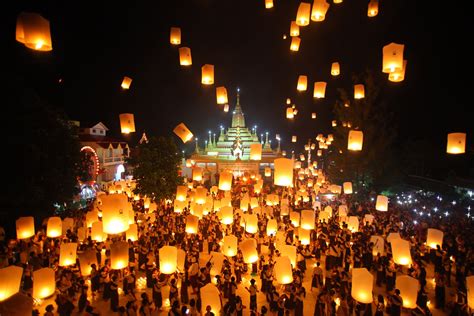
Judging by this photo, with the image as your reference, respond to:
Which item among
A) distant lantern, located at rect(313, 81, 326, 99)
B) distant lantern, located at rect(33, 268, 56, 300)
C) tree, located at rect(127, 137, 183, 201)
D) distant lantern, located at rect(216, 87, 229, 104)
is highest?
distant lantern, located at rect(313, 81, 326, 99)

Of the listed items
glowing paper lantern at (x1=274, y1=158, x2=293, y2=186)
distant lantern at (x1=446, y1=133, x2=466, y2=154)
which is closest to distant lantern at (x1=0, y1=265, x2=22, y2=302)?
glowing paper lantern at (x1=274, y1=158, x2=293, y2=186)

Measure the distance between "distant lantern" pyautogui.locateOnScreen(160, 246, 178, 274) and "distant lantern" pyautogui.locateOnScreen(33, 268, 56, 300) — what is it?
3.00 meters

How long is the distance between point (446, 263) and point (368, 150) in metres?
14.5

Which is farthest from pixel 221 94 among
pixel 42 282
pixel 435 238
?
pixel 435 238

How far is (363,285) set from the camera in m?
7.83

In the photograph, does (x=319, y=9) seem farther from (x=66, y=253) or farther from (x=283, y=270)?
(x=66, y=253)

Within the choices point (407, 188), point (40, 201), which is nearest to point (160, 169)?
point (40, 201)

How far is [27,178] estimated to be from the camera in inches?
544

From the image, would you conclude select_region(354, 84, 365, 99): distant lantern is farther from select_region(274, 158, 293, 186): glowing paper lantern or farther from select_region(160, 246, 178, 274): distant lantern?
select_region(160, 246, 178, 274): distant lantern

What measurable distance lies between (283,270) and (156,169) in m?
11.8

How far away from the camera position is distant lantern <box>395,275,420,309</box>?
797 cm

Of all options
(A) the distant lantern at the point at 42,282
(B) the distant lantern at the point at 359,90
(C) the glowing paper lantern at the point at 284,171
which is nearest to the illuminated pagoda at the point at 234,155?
(B) the distant lantern at the point at 359,90

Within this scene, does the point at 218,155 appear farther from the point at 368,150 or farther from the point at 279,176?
the point at 279,176

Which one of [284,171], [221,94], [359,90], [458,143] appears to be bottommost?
[284,171]
